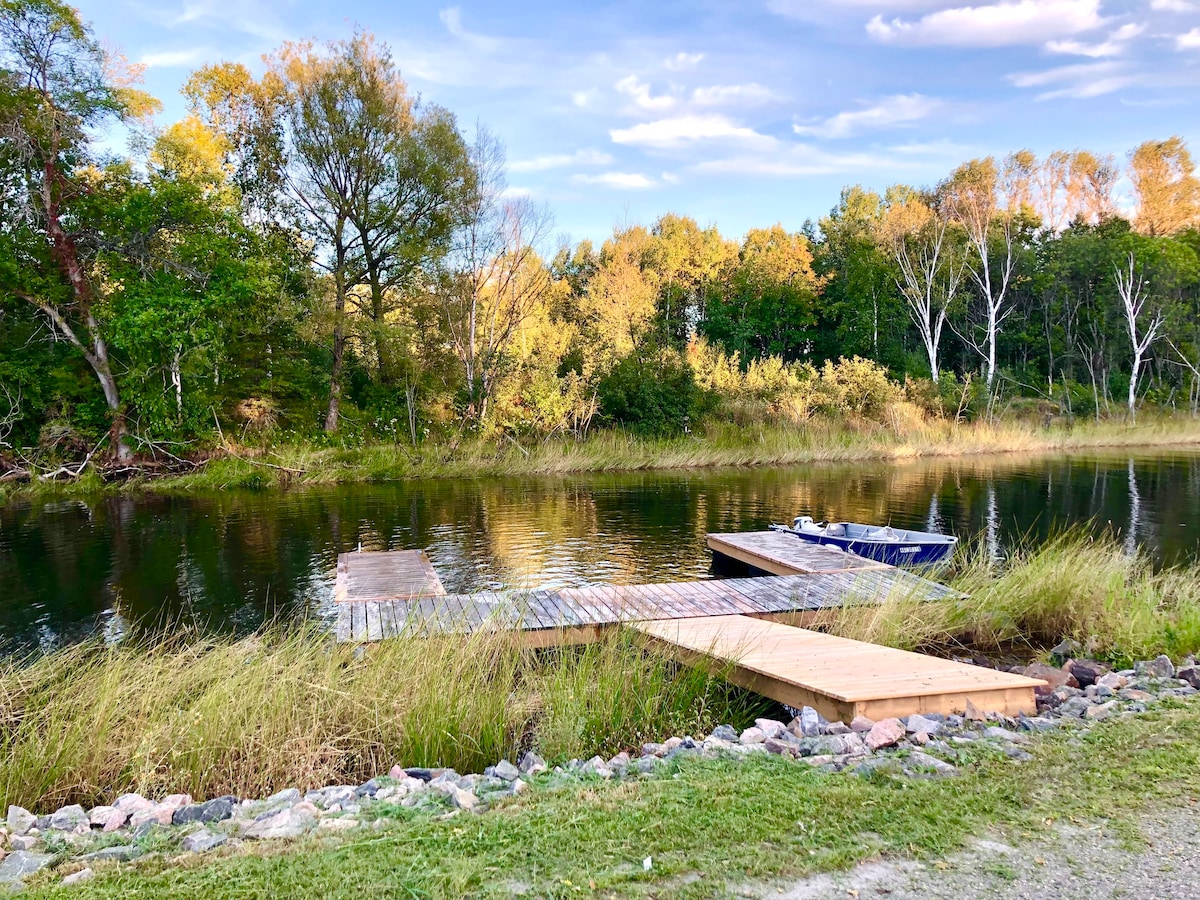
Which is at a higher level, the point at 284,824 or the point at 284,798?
the point at 284,824

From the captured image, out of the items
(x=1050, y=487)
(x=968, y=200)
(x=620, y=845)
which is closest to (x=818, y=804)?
(x=620, y=845)

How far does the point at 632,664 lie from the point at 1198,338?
4829 centimetres

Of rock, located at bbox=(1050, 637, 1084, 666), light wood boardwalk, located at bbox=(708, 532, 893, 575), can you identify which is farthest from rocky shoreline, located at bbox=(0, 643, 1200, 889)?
light wood boardwalk, located at bbox=(708, 532, 893, 575)

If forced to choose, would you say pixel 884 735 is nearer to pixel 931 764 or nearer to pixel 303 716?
pixel 931 764

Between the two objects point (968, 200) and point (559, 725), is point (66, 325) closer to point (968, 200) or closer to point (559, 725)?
point (559, 725)

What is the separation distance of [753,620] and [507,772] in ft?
13.6

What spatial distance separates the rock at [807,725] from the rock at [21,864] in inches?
169

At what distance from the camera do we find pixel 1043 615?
28.7 ft

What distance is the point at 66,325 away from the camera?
24688mm

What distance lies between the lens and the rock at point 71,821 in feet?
13.8

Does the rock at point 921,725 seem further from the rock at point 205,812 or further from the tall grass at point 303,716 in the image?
the rock at point 205,812

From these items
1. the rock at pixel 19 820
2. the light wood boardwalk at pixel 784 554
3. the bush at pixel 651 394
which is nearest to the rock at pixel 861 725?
the rock at pixel 19 820

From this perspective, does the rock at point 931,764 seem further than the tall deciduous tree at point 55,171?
No

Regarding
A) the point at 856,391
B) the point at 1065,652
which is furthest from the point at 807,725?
the point at 856,391
